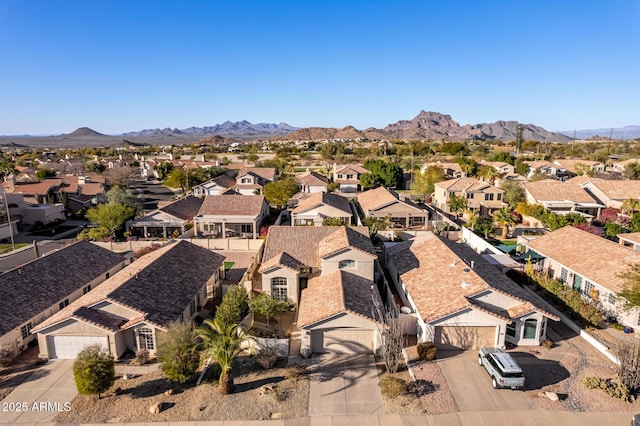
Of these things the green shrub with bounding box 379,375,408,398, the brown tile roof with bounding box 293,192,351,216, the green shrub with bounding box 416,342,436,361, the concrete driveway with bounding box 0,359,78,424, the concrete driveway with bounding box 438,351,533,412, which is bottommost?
the concrete driveway with bounding box 438,351,533,412

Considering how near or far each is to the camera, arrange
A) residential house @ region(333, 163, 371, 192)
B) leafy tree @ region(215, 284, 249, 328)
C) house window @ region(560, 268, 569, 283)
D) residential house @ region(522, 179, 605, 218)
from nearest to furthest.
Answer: leafy tree @ region(215, 284, 249, 328) < house window @ region(560, 268, 569, 283) < residential house @ region(522, 179, 605, 218) < residential house @ region(333, 163, 371, 192)

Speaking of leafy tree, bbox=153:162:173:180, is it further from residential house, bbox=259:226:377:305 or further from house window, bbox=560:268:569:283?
house window, bbox=560:268:569:283

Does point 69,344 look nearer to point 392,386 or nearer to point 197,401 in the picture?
point 197,401

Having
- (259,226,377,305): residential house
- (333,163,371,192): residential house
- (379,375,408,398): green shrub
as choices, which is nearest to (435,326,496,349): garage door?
(379,375,408,398): green shrub

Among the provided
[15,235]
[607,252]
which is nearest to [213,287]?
[607,252]

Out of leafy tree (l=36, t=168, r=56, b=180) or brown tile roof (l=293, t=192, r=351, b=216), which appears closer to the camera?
brown tile roof (l=293, t=192, r=351, b=216)

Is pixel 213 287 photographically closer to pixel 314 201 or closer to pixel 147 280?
pixel 147 280

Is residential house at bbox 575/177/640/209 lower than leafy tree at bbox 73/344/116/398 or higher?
higher

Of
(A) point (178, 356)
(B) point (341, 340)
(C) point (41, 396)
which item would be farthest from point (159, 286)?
(B) point (341, 340)
